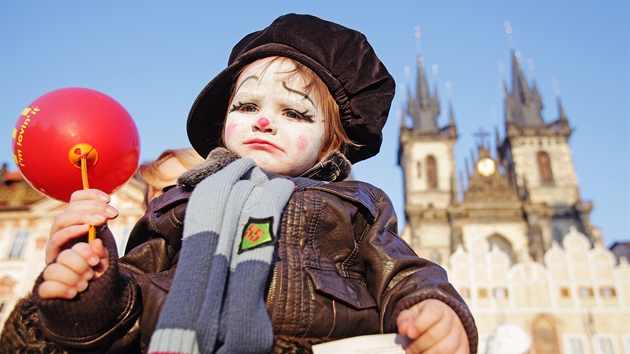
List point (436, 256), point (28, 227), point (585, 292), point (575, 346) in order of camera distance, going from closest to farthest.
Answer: point (28, 227) < point (575, 346) < point (585, 292) < point (436, 256)

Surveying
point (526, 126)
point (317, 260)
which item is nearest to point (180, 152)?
point (317, 260)

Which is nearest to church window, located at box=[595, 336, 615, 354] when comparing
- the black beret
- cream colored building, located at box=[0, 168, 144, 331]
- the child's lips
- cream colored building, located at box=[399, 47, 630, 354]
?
cream colored building, located at box=[399, 47, 630, 354]

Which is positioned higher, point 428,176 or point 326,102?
point 428,176

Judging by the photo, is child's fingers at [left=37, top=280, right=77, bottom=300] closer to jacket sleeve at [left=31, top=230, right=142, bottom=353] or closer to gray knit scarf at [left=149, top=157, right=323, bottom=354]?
jacket sleeve at [left=31, top=230, right=142, bottom=353]

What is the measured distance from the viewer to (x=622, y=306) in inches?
747

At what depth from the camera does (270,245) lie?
1230 mm

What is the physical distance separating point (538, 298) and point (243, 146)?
21.2 metres

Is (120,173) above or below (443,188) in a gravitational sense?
below

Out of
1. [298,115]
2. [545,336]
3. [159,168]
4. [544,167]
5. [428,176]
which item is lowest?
[298,115]

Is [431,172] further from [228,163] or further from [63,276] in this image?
[63,276]

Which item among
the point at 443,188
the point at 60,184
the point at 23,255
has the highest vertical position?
the point at 443,188

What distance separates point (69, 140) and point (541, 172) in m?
39.8

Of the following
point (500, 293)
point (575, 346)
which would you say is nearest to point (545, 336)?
point (575, 346)

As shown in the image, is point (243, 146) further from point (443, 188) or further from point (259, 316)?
point (443, 188)
